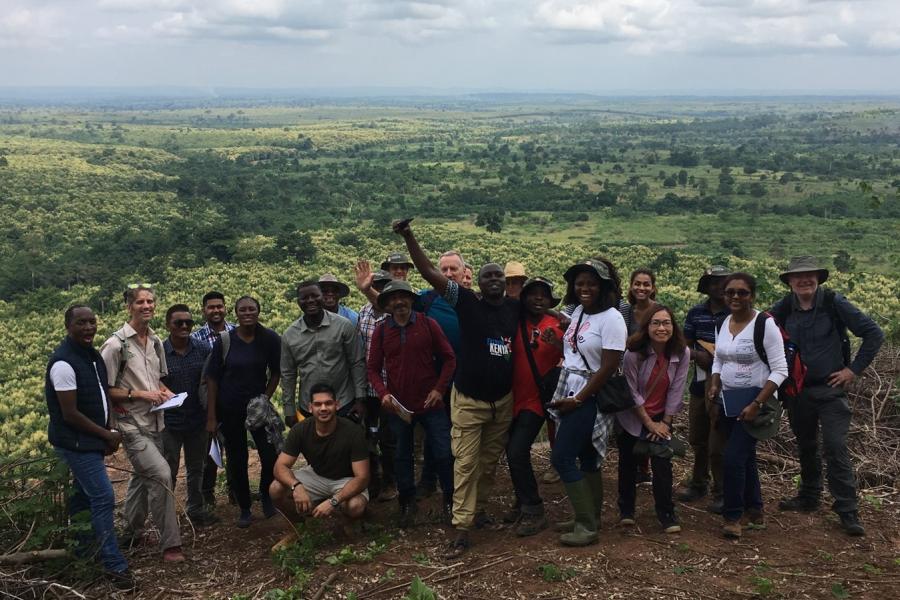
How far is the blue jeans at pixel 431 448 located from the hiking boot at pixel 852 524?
7.61 feet

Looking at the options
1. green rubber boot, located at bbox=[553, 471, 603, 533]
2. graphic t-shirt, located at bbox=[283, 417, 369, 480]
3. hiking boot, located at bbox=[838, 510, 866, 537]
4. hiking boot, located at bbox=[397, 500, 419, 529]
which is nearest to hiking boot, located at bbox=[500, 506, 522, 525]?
→ green rubber boot, located at bbox=[553, 471, 603, 533]

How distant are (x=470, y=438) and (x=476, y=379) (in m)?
0.36

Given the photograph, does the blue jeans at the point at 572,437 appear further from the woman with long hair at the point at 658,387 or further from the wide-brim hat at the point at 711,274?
the wide-brim hat at the point at 711,274

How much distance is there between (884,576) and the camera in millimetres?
4059

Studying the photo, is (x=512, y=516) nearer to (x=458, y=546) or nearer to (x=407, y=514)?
(x=458, y=546)

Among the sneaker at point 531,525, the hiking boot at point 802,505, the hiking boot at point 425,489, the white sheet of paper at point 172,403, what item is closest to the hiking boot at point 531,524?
the sneaker at point 531,525

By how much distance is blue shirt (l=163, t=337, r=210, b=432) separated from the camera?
5.22m

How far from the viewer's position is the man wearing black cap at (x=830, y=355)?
467cm

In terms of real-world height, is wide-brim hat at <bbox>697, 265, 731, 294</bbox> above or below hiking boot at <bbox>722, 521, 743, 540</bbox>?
above

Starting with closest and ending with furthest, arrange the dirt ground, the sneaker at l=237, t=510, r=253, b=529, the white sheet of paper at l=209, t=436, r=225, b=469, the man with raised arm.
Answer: the dirt ground → the man with raised arm → the white sheet of paper at l=209, t=436, r=225, b=469 → the sneaker at l=237, t=510, r=253, b=529

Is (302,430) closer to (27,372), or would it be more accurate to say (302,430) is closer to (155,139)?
(27,372)

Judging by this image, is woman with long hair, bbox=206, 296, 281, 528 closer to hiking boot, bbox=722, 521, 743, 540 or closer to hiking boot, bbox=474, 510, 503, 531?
hiking boot, bbox=474, 510, 503, 531

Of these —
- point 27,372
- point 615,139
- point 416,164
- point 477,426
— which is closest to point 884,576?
point 477,426

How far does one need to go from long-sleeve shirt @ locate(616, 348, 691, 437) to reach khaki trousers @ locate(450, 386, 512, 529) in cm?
70
